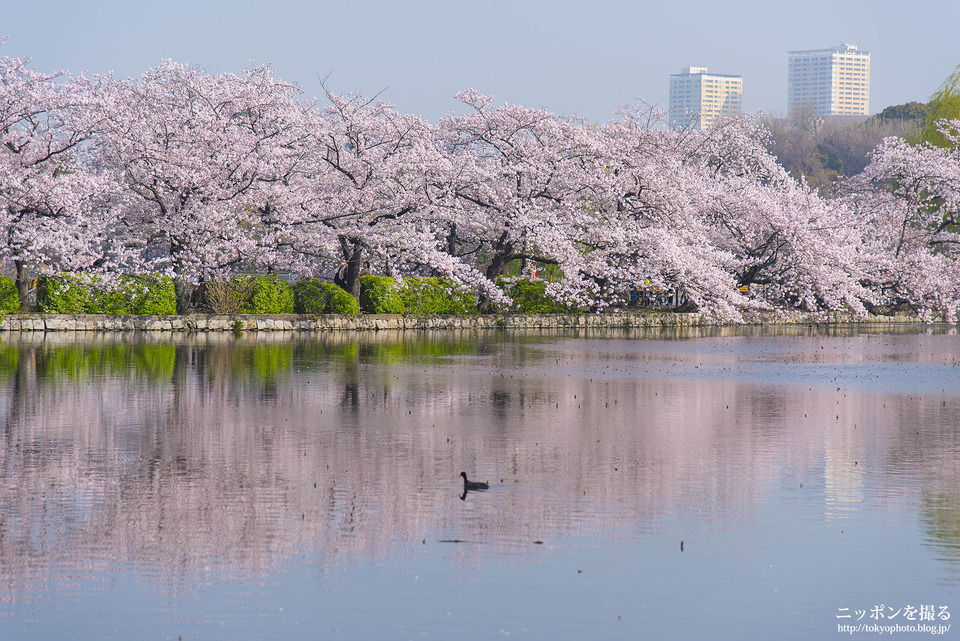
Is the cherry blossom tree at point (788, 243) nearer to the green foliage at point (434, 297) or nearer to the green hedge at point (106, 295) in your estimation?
the green foliage at point (434, 297)

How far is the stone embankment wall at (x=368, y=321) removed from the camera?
32.9m

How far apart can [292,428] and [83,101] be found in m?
25.7

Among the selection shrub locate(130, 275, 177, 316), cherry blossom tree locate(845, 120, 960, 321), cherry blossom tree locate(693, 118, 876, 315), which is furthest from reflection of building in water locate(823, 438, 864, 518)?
cherry blossom tree locate(845, 120, 960, 321)

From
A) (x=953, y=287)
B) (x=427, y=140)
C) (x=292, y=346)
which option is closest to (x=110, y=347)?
(x=292, y=346)

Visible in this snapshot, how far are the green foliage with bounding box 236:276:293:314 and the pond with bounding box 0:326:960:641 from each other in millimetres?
18139

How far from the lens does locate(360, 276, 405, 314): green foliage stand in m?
38.2

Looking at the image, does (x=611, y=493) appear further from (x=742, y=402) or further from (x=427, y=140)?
(x=427, y=140)

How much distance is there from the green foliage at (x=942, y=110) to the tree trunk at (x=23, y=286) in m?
39.5

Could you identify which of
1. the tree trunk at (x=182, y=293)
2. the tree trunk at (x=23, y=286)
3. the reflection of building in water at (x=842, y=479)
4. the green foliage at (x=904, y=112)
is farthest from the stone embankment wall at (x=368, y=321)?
the green foliage at (x=904, y=112)

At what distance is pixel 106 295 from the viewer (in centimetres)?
3391

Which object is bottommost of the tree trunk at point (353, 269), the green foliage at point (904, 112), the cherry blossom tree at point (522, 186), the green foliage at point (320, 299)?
the green foliage at point (320, 299)

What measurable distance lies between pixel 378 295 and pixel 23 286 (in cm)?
1176

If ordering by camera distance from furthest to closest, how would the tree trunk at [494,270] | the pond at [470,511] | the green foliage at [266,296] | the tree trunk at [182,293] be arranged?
the tree trunk at [494,270]
the green foliage at [266,296]
the tree trunk at [182,293]
the pond at [470,511]

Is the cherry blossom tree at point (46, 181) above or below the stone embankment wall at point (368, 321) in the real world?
above
